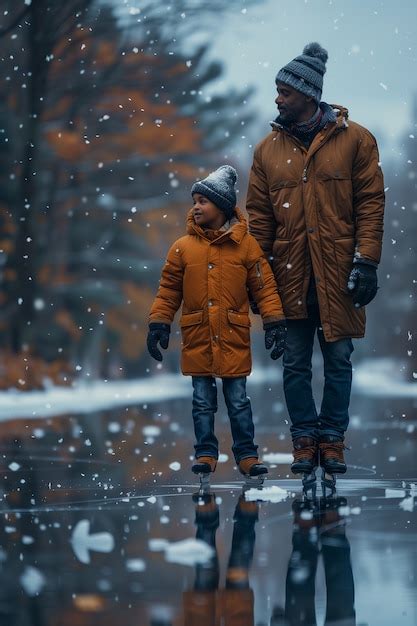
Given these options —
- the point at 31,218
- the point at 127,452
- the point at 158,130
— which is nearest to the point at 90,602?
the point at 127,452

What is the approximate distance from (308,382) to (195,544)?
2239 millimetres

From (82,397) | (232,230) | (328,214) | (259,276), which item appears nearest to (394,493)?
(259,276)

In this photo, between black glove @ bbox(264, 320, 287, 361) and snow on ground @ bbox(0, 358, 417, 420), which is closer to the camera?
black glove @ bbox(264, 320, 287, 361)

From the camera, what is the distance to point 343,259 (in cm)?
791

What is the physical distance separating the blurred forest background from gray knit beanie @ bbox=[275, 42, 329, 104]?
12.9 m

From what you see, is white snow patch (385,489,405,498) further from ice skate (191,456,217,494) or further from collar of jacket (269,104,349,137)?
collar of jacket (269,104,349,137)

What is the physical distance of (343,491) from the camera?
7.98 meters

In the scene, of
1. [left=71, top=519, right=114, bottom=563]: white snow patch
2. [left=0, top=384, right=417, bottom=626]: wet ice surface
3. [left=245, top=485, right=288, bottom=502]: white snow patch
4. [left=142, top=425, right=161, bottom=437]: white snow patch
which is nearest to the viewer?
[left=0, top=384, right=417, bottom=626]: wet ice surface

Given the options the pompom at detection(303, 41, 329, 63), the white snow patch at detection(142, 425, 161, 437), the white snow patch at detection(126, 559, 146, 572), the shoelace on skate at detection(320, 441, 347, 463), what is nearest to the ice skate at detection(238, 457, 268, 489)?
the shoelace on skate at detection(320, 441, 347, 463)

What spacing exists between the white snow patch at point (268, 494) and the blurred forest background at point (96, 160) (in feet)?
43.3

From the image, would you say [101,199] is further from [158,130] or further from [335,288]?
[335,288]

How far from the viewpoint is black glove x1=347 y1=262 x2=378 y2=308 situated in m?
7.77

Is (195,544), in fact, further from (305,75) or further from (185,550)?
(305,75)

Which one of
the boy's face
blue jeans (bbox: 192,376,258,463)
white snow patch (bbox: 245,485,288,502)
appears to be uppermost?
the boy's face
